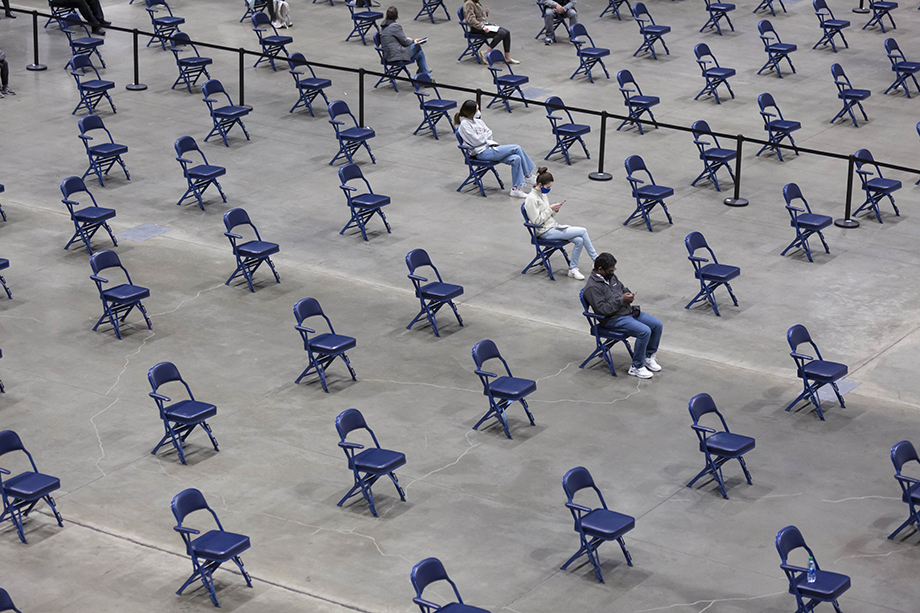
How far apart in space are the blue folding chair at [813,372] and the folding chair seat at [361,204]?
6.15 m

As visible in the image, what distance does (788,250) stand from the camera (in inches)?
715

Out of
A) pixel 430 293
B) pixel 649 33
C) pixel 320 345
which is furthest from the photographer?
pixel 649 33

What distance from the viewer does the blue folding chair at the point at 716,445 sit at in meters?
12.5

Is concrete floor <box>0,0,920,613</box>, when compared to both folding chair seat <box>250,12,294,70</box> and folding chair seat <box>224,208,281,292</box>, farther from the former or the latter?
folding chair seat <box>250,12,294,70</box>

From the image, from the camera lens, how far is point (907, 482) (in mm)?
12172

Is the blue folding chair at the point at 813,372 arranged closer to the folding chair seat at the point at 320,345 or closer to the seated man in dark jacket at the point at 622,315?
the seated man in dark jacket at the point at 622,315

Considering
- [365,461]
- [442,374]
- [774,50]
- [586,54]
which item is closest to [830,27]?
[774,50]

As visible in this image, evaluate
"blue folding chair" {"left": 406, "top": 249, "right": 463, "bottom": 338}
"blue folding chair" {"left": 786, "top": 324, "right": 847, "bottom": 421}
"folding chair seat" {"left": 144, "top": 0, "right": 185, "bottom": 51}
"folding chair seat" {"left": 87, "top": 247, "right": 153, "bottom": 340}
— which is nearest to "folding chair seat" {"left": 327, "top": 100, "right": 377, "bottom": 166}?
"blue folding chair" {"left": 406, "top": 249, "right": 463, "bottom": 338}

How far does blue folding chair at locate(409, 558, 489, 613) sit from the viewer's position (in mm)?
10227

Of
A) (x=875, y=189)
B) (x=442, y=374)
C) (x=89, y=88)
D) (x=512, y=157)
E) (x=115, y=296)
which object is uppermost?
(x=875, y=189)

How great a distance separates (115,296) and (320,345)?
8.68ft

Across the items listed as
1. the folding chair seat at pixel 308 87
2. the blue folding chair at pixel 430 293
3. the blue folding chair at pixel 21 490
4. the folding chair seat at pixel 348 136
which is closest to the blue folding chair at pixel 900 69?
the folding chair seat at pixel 348 136

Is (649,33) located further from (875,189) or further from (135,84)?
(135,84)

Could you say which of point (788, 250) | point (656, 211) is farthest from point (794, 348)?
point (656, 211)
